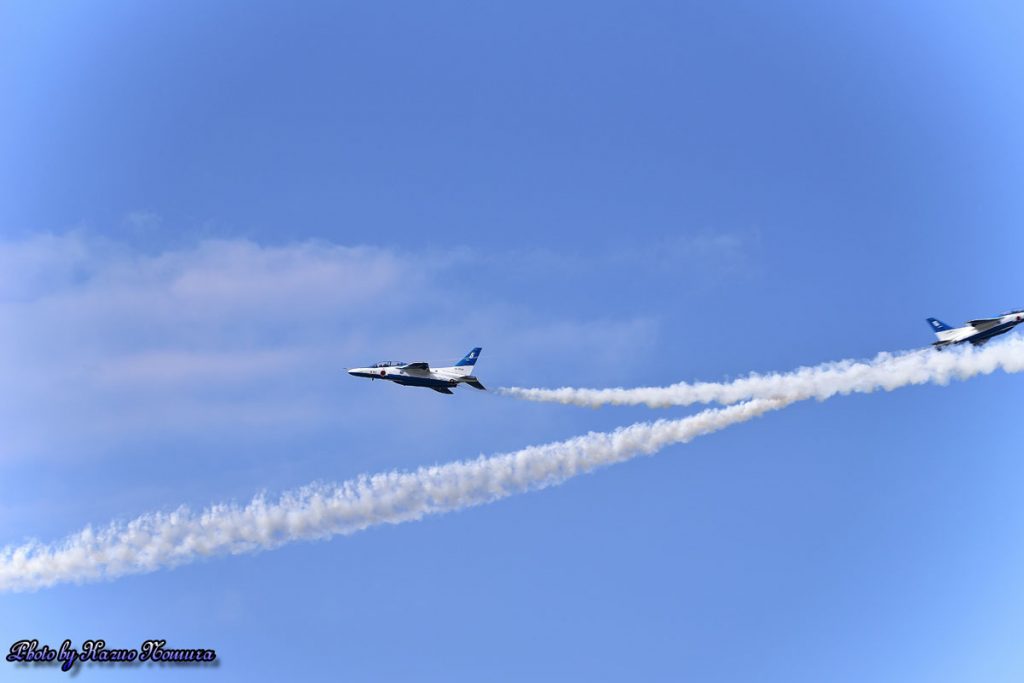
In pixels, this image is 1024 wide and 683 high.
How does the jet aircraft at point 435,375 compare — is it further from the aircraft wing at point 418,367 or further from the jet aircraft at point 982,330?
the jet aircraft at point 982,330

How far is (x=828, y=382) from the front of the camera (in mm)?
128625

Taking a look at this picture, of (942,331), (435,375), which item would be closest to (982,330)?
(942,331)

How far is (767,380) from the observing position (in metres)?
128

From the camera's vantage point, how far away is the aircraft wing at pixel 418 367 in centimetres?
12900

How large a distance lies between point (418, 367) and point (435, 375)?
149cm

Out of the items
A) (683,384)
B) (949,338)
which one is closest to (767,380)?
(683,384)

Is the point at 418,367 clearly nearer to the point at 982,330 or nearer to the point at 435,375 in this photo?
the point at 435,375

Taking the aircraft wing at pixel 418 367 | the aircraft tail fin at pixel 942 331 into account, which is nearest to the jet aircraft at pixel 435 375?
the aircraft wing at pixel 418 367

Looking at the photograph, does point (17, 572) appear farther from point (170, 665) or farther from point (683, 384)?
point (683, 384)

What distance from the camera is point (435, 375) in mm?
128750

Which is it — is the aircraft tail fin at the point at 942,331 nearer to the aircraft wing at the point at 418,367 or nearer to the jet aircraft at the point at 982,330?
the jet aircraft at the point at 982,330

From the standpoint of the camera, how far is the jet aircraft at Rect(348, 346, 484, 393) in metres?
128

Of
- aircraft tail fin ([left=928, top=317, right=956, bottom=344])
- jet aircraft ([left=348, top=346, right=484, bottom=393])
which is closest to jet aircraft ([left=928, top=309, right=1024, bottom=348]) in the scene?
aircraft tail fin ([left=928, top=317, right=956, bottom=344])

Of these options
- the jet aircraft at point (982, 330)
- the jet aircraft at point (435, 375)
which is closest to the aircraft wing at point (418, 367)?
the jet aircraft at point (435, 375)
